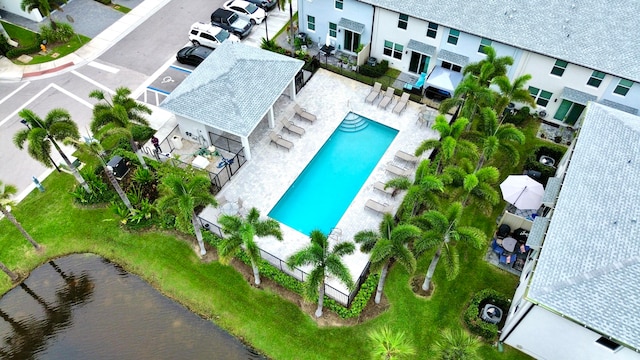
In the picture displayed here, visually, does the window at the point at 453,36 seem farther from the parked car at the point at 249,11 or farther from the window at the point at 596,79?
the parked car at the point at 249,11

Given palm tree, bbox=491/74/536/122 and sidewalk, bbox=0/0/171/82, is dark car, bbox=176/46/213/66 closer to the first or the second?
sidewalk, bbox=0/0/171/82

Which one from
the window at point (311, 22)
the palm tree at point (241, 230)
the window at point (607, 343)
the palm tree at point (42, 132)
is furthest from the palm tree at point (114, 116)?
the window at point (607, 343)

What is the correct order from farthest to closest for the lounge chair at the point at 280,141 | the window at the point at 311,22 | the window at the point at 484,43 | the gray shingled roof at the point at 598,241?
the window at the point at 311,22 < the window at the point at 484,43 < the lounge chair at the point at 280,141 < the gray shingled roof at the point at 598,241

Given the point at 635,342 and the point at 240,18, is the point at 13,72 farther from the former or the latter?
the point at 635,342

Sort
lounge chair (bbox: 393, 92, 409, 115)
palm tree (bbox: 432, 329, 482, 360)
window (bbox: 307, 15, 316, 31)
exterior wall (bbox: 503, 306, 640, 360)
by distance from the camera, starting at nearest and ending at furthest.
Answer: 1. palm tree (bbox: 432, 329, 482, 360)
2. exterior wall (bbox: 503, 306, 640, 360)
3. lounge chair (bbox: 393, 92, 409, 115)
4. window (bbox: 307, 15, 316, 31)

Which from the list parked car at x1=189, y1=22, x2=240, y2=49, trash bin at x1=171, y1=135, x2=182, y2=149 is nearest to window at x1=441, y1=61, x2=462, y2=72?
parked car at x1=189, y1=22, x2=240, y2=49

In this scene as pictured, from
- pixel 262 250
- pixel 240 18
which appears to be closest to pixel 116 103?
pixel 262 250

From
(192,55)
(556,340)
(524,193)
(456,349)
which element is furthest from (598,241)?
(192,55)
